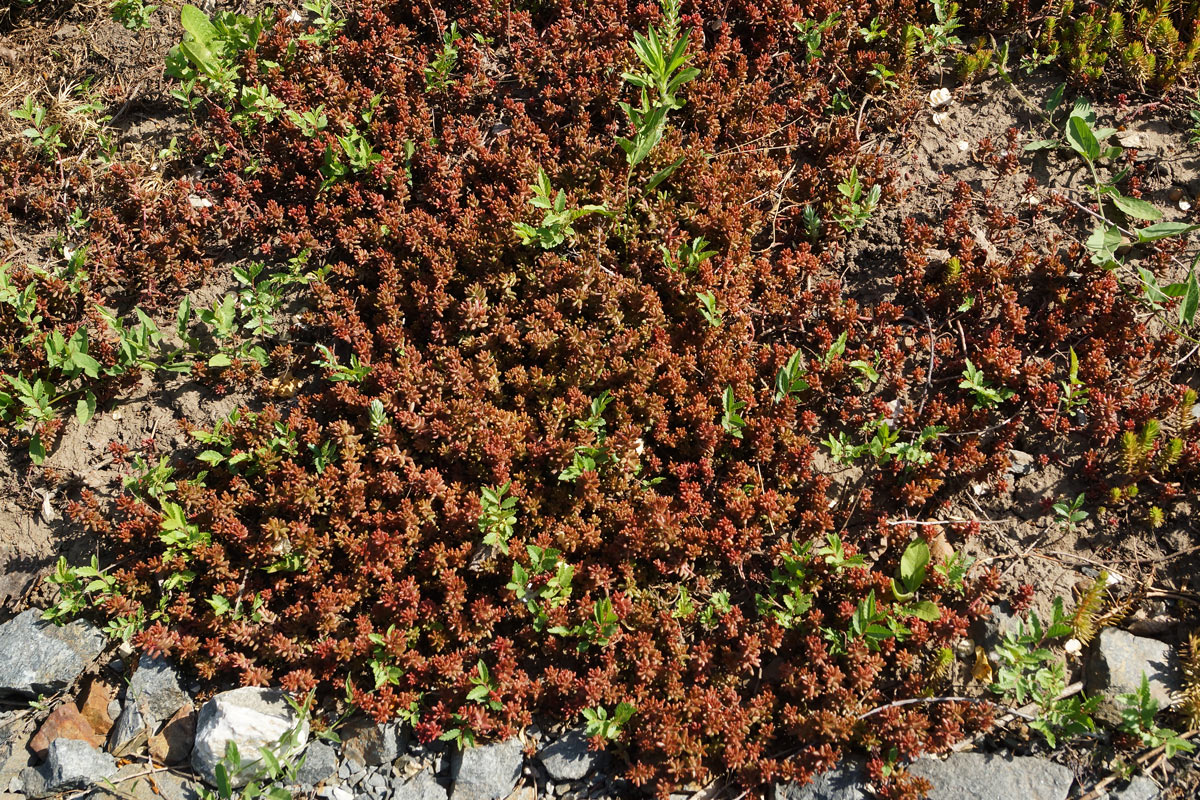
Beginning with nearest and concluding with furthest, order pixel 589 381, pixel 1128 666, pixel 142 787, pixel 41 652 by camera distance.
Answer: pixel 1128 666 < pixel 142 787 < pixel 41 652 < pixel 589 381

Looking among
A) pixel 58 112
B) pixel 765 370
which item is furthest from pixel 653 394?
pixel 58 112

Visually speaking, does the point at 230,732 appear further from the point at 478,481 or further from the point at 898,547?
the point at 898,547

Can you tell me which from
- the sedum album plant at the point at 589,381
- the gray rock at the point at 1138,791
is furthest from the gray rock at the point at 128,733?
the gray rock at the point at 1138,791

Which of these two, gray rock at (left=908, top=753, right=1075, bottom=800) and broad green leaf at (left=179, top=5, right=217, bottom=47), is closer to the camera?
gray rock at (left=908, top=753, right=1075, bottom=800)

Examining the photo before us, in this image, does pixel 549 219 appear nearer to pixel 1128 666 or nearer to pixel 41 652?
pixel 41 652

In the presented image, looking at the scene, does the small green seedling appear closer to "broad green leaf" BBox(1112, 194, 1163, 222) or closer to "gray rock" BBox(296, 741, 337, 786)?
"gray rock" BBox(296, 741, 337, 786)

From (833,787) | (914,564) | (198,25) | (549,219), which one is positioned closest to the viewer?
(833,787)

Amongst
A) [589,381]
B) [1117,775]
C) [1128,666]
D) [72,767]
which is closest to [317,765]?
[72,767]

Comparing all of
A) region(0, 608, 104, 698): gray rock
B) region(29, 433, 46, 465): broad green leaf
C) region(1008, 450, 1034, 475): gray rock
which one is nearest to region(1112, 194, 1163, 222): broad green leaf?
region(1008, 450, 1034, 475): gray rock
